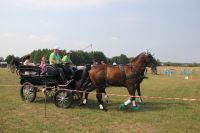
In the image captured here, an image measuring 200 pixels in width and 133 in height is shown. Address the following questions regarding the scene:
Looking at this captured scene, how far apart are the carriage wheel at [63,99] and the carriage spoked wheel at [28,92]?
1.63m

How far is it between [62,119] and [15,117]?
158cm

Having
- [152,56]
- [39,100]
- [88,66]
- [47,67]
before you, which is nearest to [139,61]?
[152,56]

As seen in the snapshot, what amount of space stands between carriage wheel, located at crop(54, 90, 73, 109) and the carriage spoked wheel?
1631mm

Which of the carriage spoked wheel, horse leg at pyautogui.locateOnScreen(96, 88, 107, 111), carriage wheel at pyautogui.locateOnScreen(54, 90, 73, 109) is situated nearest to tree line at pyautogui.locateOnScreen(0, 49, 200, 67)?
the carriage spoked wheel

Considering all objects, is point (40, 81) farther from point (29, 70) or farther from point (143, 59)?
point (143, 59)

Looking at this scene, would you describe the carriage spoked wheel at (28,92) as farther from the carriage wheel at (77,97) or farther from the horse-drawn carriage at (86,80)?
the carriage wheel at (77,97)

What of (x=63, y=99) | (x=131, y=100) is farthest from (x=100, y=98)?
(x=63, y=99)

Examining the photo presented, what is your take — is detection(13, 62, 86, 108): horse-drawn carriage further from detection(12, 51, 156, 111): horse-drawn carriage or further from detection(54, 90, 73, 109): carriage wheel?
detection(54, 90, 73, 109): carriage wheel

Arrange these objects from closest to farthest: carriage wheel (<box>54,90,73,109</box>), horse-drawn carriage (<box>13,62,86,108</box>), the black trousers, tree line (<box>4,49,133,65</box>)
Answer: carriage wheel (<box>54,90,73,109</box>) < the black trousers < horse-drawn carriage (<box>13,62,86,108</box>) < tree line (<box>4,49,133,65</box>)

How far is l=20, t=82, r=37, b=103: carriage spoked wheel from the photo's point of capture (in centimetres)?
1380

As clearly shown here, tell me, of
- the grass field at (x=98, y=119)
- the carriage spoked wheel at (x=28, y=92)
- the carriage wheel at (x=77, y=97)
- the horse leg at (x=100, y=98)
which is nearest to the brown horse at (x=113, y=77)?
the horse leg at (x=100, y=98)

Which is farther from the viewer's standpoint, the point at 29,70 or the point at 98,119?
the point at 29,70

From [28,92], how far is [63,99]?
7.16ft

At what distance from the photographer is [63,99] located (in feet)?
41.4
